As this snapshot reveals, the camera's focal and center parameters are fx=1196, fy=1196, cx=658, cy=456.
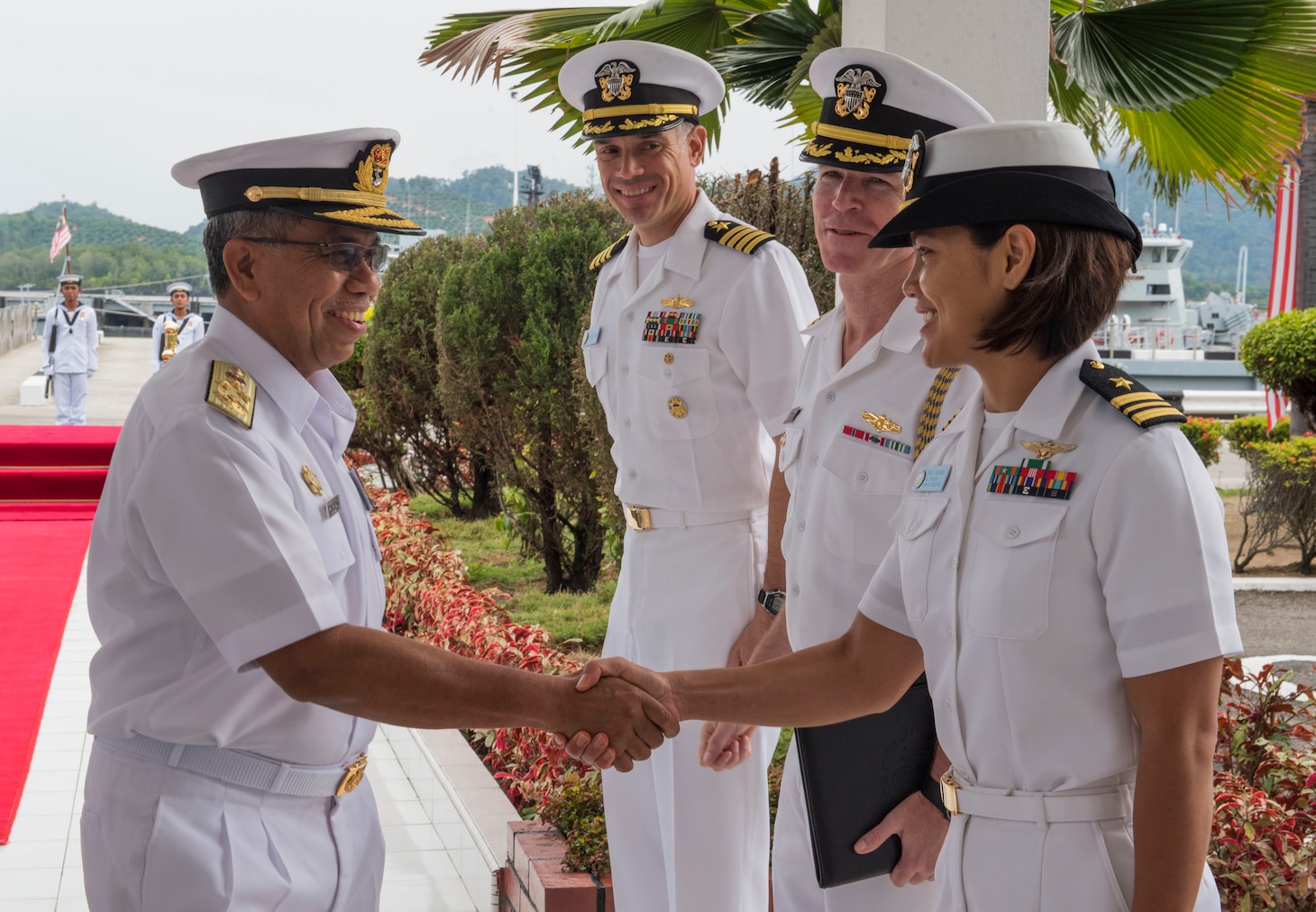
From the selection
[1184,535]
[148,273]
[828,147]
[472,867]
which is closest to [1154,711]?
[1184,535]

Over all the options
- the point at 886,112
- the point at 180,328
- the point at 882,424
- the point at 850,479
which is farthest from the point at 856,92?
the point at 180,328

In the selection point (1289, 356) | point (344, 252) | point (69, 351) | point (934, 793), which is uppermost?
point (344, 252)

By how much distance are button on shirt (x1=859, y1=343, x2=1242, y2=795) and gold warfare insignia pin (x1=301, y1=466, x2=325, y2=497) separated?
0.89 m

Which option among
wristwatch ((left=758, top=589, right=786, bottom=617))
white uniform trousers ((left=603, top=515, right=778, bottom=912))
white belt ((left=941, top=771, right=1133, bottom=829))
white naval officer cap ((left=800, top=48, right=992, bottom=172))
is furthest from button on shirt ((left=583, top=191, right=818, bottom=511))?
white belt ((left=941, top=771, right=1133, bottom=829))

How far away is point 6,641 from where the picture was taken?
A: 22.7 feet

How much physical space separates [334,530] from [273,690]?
24cm

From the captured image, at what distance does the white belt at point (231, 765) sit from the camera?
166cm

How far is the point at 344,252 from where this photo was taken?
1.85 metres

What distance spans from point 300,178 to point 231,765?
864 millimetres

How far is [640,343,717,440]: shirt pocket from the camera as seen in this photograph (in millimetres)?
2916

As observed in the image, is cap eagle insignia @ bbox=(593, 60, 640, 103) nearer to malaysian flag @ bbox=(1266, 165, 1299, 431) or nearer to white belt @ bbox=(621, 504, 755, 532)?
white belt @ bbox=(621, 504, 755, 532)

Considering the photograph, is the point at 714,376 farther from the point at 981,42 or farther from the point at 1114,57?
the point at 1114,57

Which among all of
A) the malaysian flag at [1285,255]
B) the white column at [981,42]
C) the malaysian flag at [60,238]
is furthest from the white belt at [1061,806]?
the malaysian flag at [60,238]

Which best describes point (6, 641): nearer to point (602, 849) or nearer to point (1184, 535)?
point (602, 849)
